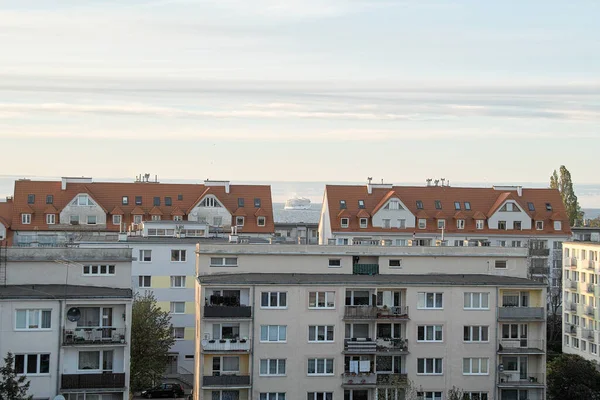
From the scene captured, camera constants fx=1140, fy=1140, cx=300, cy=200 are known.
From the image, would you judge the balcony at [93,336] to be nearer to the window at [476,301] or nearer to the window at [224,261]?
the window at [224,261]

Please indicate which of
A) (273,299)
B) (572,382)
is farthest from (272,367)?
(572,382)

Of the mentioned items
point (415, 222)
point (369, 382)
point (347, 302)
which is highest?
point (415, 222)

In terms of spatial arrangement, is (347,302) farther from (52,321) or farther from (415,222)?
(415,222)

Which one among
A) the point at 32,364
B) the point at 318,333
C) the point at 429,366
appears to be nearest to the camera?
the point at 32,364

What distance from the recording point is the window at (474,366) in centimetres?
5719

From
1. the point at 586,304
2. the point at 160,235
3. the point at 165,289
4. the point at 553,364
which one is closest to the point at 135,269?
the point at 165,289

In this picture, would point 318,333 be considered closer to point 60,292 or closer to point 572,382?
point 60,292

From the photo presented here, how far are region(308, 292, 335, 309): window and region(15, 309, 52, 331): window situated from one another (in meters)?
13.5

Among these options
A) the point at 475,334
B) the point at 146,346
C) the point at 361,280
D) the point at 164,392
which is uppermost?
the point at 361,280

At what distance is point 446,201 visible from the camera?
370ft

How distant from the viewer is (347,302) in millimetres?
57094

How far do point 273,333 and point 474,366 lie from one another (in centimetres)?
1027

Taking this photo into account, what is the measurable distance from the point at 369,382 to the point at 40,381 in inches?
651

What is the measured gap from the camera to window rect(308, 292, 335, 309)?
56500mm
